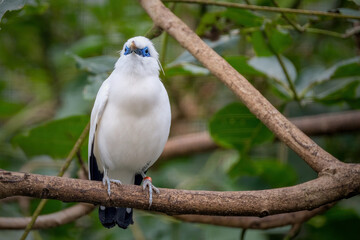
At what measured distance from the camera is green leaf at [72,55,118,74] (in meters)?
2.89

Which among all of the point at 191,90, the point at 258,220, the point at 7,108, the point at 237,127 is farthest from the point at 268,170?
the point at 7,108

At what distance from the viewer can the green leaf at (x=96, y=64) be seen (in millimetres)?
2888

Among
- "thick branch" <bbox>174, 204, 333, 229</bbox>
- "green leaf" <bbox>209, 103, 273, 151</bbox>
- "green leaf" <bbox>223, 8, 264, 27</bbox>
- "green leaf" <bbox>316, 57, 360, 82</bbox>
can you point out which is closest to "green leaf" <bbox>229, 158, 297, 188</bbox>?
"green leaf" <bbox>209, 103, 273, 151</bbox>

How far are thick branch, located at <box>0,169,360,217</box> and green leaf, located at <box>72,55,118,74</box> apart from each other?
→ 1.08m

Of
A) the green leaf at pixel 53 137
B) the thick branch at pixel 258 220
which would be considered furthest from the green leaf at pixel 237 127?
the green leaf at pixel 53 137

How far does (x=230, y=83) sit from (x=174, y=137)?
2339 mm

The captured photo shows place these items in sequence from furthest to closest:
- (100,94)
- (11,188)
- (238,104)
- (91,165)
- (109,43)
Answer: (109,43) < (238,104) < (91,165) < (100,94) < (11,188)

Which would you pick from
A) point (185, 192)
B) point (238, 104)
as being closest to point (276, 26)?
point (238, 104)

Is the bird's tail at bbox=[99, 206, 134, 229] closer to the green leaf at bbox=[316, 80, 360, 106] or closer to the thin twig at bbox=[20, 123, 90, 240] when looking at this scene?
the thin twig at bbox=[20, 123, 90, 240]

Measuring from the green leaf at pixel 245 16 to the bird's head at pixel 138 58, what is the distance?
0.63 meters

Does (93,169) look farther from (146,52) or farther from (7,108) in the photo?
(7,108)

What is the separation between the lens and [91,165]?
2.79m

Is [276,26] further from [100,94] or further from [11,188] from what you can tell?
[11,188]

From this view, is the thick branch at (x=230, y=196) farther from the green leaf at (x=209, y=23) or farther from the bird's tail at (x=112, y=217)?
the green leaf at (x=209, y=23)
